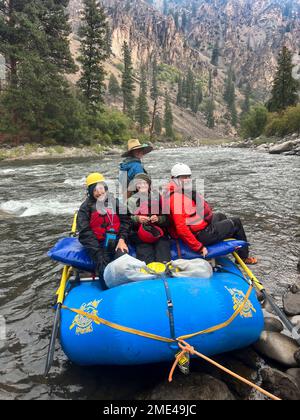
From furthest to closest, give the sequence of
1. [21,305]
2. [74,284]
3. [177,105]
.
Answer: [177,105] → [21,305] → [74,284]

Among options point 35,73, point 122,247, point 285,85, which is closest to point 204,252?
point 122,247

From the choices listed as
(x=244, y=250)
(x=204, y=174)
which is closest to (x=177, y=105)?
(x=204, y=174)

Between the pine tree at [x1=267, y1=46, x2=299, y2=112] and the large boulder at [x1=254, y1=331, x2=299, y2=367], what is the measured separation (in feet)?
169

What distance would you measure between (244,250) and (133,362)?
346 cm

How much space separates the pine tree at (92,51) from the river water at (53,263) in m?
27.8

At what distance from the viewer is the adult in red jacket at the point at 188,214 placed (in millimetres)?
4754

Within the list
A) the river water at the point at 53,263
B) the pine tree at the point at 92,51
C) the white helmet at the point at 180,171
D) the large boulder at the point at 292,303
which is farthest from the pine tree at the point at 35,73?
the large boulder at the point at 292,303

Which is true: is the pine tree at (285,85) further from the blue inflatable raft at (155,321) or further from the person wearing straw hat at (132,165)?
the blue inflatable raft at (155,321)

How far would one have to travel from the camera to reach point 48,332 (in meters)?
4.16

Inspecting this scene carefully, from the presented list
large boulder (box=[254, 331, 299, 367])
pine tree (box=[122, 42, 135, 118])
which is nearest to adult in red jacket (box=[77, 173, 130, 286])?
large boulder (box=[254, 331, 299, 367])

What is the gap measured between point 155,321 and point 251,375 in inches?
46.6

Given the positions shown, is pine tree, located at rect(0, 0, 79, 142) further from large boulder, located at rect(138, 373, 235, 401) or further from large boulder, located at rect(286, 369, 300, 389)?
large boulder, located at rect(286, 369, 300, 389)
